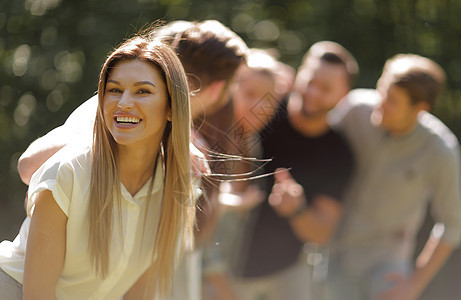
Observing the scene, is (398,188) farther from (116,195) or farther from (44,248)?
(44,248)

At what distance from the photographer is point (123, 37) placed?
16.8 feet

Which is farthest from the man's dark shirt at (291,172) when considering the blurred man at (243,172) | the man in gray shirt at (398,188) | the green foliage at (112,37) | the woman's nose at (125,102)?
the woman's nose at (125,102)

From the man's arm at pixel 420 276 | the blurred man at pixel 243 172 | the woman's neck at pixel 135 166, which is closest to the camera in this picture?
the woman's neck at pixel 135 166

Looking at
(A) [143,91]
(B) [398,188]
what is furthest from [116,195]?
(B) [398,188]

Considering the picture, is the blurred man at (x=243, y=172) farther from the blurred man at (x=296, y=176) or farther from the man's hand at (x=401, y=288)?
the man's hand at (x=401, y=288)

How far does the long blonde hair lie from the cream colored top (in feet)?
0.09

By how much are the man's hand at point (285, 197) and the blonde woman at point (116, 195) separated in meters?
2.01

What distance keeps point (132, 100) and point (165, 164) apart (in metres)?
0.31

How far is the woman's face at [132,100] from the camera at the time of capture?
2307 millimetres

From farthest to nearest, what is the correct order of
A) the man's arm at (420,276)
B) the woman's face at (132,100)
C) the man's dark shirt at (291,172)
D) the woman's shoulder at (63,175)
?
the man's arm at (420,276) < the man's dark shirt at (291,172) < the woman's face at (132,100) < the woman's shoulder at (63,175)

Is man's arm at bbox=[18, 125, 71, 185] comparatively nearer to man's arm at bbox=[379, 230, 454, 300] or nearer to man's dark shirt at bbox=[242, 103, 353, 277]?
man's dark shirt at bbox=[242, 103, 353, 277]

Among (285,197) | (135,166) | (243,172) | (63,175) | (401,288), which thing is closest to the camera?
(63,175)

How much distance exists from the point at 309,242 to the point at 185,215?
91.0 inches

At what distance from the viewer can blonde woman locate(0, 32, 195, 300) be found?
2242 millimetres
